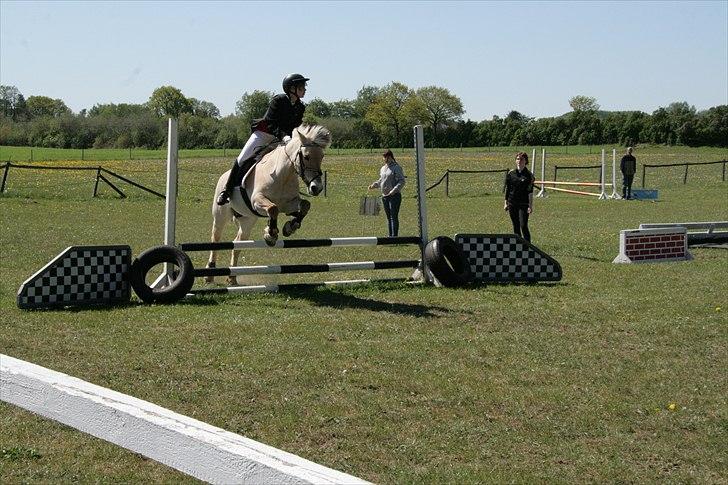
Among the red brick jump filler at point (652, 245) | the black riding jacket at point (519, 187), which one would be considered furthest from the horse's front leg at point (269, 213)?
the red brick jump filler at point (652, 245)

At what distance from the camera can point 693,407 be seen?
22.9ft

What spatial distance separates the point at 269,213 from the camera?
436 inches

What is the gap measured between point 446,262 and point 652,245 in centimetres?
516

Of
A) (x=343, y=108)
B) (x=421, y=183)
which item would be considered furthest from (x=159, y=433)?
(x=343, y=108)

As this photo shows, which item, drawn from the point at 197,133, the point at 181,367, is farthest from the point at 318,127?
the point at 197,133

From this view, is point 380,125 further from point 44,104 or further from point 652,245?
point 44,104

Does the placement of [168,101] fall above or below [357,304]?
above

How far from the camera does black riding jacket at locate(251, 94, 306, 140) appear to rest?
11.8m

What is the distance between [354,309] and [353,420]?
454 cm

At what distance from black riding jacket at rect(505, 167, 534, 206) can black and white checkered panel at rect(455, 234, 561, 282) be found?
317 cm

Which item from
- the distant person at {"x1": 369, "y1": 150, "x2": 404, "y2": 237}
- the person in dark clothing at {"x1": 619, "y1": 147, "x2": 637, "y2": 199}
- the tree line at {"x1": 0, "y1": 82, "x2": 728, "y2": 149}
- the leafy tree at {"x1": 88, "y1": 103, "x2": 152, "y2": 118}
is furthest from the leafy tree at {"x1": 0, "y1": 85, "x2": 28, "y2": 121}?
the distant person at {"x1": 369, "y1": 150, "x2": 404, "y2": 237}

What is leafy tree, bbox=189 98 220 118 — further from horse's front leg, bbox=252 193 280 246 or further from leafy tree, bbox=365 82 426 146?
horse's front leg, bbox=252 193 280 246

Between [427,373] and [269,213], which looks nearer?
[427,373]

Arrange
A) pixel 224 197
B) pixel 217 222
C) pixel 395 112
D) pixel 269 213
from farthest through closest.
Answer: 1. pixel 395 112
2. pixel 217 222
3. pixel 224 197
4. pixel 269 213
